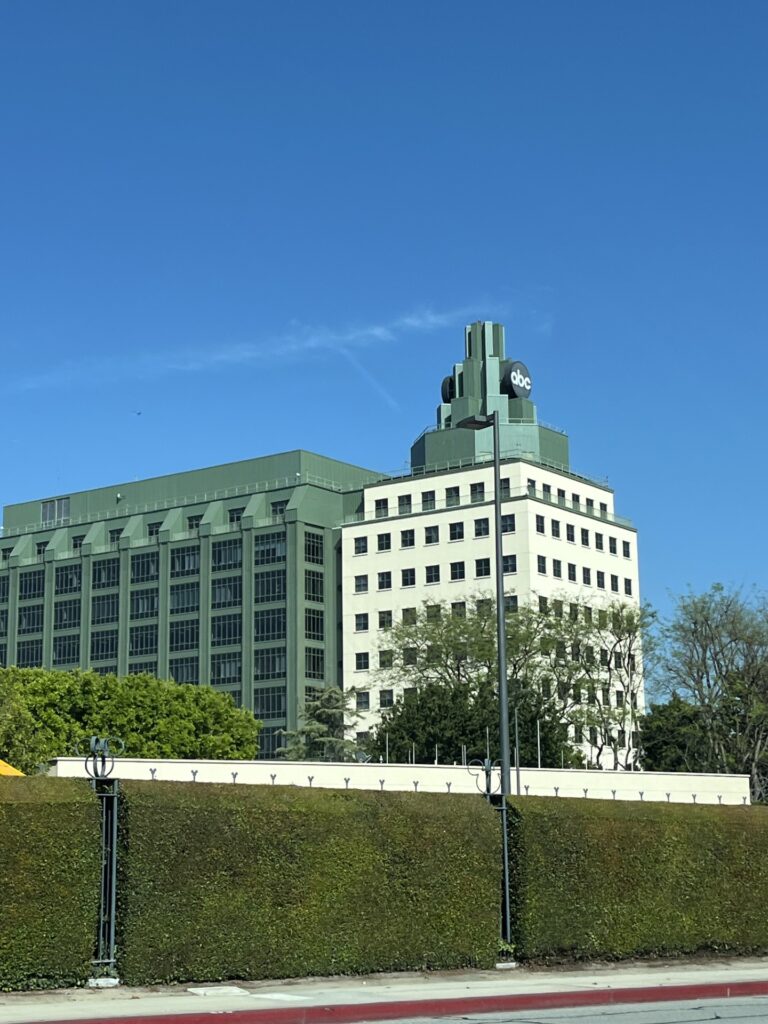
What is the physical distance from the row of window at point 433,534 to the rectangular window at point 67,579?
31.8 metres

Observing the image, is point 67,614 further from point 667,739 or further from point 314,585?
point 667,739

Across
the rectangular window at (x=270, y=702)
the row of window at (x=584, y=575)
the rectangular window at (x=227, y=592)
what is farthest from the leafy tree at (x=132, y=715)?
the rectangular window at (x=227, y=592)

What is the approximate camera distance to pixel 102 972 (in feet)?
63.9

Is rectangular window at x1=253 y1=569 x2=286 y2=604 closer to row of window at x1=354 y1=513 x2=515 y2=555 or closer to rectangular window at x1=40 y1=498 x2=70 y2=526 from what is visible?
row of window at x1=354 y1=513 x2=515 y2=555

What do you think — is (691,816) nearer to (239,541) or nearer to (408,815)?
(408,815)

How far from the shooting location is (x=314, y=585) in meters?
133

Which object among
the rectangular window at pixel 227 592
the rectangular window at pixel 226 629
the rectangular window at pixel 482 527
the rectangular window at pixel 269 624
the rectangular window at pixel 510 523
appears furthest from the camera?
the rectangular window at pixel 227 592

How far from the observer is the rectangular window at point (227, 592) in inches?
5295

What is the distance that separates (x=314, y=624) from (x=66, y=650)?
2958cm

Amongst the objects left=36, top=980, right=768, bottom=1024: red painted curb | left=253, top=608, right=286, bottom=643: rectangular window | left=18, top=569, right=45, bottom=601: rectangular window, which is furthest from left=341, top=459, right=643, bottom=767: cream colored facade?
left=36, top=980, right=768, bottom=1024: red painted curb

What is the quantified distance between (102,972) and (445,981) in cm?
564

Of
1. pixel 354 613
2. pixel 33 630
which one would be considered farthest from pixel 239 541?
pixel 33 630

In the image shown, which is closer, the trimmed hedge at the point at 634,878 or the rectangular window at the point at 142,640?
the trimmed hedge at the point at 634,878

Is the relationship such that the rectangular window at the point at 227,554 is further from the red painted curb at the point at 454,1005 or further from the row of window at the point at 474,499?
the red painted curb at the point at 454,1005
